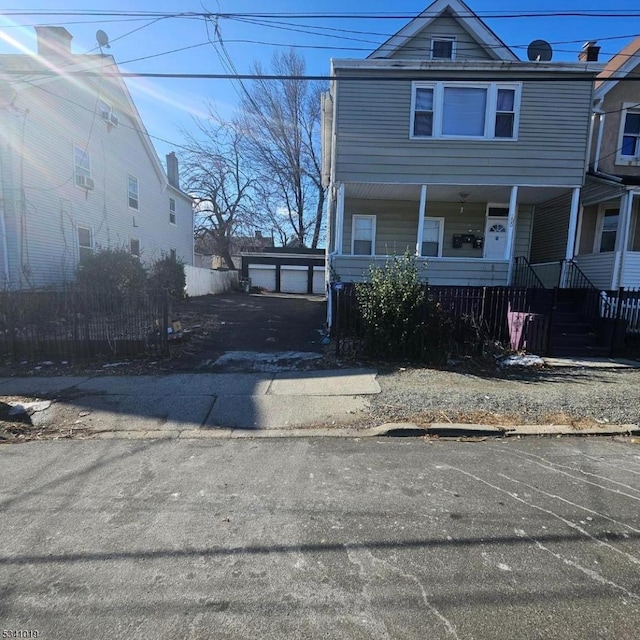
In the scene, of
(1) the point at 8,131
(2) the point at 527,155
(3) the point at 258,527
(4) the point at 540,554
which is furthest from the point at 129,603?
(1) the point at 8,131

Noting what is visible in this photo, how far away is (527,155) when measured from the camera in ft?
35.9

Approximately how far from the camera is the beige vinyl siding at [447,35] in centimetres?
1170

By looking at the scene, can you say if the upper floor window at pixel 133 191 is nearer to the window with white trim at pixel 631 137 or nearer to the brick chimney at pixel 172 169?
the brick chimney at pixel 172 169

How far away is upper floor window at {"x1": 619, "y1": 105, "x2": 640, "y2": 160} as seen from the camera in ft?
43.0

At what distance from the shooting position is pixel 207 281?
23766mm

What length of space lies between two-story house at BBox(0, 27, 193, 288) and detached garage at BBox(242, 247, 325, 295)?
38.5 ft

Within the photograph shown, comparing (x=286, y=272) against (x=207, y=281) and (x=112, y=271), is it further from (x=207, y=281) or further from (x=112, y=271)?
(x=112, y=271)

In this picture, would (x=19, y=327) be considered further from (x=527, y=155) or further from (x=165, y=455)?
(x=527, y=155)

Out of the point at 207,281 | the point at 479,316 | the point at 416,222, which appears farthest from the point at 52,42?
the point at 479,316

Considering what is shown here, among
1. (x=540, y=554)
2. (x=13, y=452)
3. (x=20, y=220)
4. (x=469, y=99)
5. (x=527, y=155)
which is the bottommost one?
(x=13, y=452)

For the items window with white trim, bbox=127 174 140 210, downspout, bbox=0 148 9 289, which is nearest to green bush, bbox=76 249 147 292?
downspout, bbox=0 148 9 289

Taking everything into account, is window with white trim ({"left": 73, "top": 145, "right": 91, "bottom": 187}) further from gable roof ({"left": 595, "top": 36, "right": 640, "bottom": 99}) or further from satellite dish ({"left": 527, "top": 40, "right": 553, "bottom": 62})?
gable roof ({"left": 595, "top": 36, "right": 640, "bottom": 99})

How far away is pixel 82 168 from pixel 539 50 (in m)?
16.8

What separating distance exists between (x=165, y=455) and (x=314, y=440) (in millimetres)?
1661
